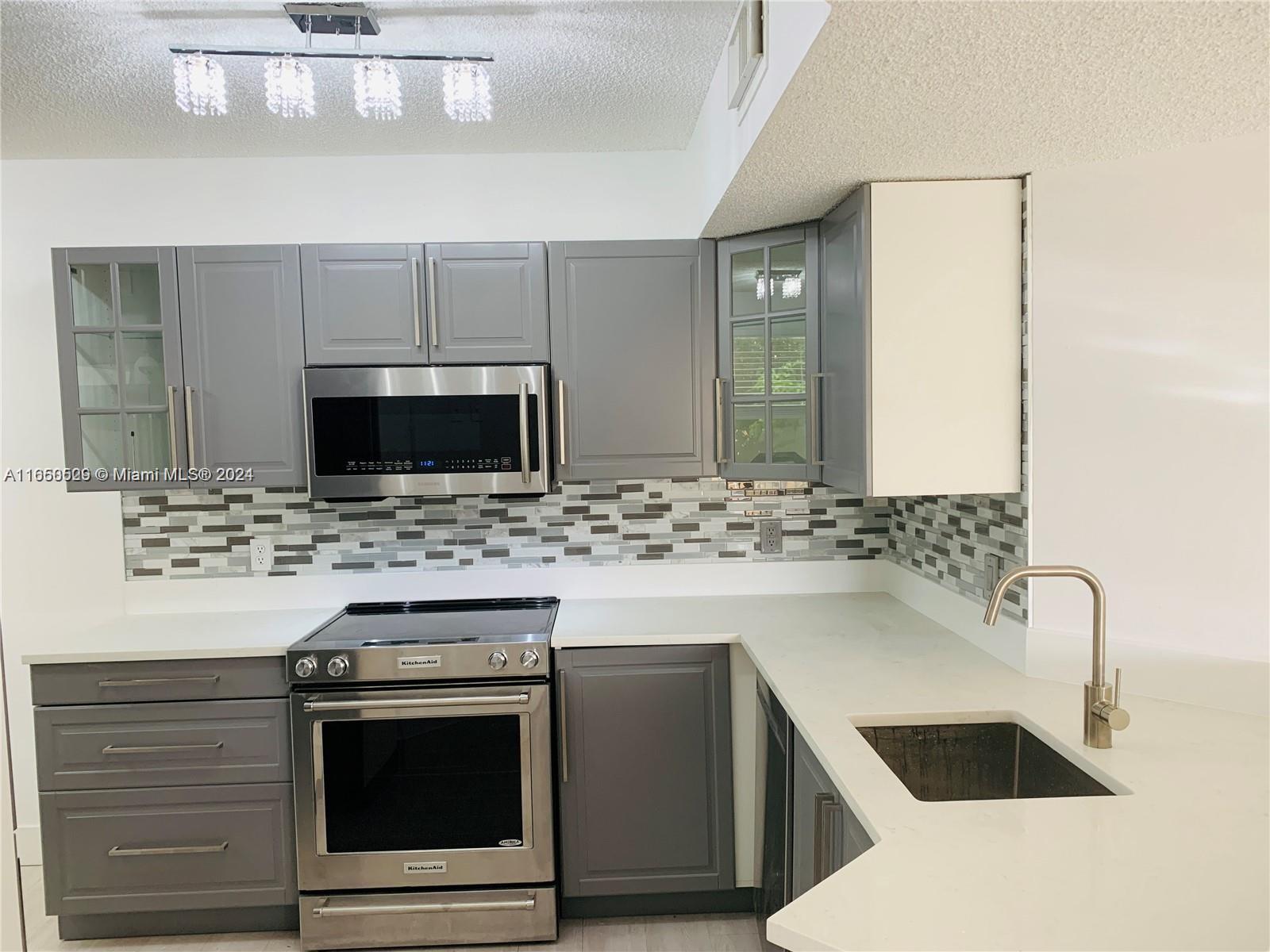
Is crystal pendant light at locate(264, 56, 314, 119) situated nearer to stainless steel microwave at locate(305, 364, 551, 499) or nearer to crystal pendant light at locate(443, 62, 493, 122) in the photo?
crystal pendant light at locate(443, 62, 493, 122)

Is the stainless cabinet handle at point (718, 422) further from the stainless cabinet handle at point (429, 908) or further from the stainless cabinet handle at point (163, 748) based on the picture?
the stainless cabinet handle at point (163, 748)

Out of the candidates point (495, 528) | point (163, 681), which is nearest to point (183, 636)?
point (163, 681)

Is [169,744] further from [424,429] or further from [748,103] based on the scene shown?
[748,103]

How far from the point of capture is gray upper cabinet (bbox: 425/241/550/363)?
2.51m

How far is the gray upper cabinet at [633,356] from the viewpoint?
255cm

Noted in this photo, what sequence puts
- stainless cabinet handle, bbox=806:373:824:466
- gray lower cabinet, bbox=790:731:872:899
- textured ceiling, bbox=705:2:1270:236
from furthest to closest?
1. stainless cabinet handle, bbox=806:373:824:466
2. gray lower cabinet, bbox=790:731:872:899
3. textured ceiling, bbox=705:2:1270:236

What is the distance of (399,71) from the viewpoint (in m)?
2.07

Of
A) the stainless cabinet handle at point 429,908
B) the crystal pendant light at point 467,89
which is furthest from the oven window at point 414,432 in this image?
the stainless cabinet handle at point 429,908

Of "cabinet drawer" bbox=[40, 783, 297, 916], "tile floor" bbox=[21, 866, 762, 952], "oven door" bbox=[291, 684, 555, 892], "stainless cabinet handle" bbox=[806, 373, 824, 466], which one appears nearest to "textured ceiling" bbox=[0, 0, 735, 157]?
"stainless cabinet handle" bbox=[806, 373, 824, 466]

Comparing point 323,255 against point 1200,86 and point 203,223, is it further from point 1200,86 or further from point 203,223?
point 1200,86

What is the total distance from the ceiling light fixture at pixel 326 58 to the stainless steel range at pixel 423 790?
1.44m

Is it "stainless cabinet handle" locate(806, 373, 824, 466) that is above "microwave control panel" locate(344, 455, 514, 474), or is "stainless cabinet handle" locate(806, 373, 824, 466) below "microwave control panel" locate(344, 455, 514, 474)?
above

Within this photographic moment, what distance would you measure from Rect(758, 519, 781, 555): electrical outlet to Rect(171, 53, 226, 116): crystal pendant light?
2063 mm

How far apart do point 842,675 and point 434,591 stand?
4.96ft
